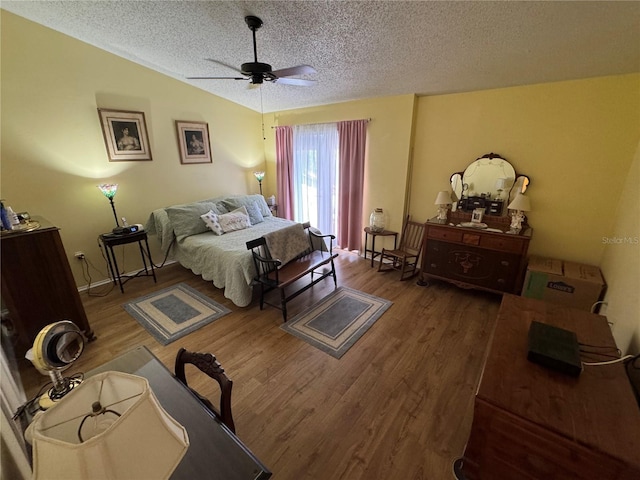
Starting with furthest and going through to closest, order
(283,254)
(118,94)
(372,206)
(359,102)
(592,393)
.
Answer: (372,206), (359,102), (118,94), (283,254), (592,393)

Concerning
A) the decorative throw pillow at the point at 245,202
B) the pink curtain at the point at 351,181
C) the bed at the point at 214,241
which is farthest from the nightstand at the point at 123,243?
the pink curtain at the point at 351,181

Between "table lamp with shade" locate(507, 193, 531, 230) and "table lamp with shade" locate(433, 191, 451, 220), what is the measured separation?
24.9 inches

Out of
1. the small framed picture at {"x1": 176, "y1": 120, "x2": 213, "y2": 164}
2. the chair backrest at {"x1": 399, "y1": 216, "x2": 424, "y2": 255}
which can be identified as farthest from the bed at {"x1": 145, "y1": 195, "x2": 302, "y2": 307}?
the chair backrest at {"x1": 399, "y1": 216, "x2": 424, "y2": 255}

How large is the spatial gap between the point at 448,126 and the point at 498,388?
3078mm

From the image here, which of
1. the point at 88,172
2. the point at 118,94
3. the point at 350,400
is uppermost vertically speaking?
the point at 118,94

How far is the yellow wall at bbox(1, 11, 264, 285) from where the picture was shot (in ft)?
8.73

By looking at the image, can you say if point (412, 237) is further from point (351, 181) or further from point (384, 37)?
point (384, 37)

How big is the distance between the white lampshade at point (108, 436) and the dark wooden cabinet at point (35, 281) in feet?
7.34

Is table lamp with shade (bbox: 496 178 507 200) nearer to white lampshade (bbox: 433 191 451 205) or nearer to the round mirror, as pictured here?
the round mirror

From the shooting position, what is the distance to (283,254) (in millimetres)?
3016

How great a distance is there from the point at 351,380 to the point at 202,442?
138 cm

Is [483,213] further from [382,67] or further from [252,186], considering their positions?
[252,186]

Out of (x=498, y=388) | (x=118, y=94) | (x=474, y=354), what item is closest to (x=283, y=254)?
(x=474, y=354)

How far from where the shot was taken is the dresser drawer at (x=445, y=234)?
307cm
